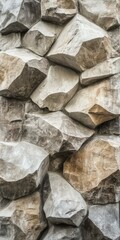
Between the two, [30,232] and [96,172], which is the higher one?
[96,172]

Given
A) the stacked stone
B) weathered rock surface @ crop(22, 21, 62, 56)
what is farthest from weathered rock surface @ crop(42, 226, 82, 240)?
weathered rock surface @ crop(22, 21, 62, 56)

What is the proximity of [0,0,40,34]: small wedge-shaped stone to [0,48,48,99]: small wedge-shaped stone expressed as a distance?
0.12 meters

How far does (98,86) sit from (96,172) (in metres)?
0.35

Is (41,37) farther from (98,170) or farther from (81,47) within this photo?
(98,170)

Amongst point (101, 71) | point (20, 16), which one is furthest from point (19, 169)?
point (20, 16)

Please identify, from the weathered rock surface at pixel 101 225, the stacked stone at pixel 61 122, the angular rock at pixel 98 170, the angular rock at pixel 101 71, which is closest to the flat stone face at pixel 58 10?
the stacked stone at pixel 61 122

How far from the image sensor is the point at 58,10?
1.41m

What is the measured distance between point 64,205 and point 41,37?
71 centimetres

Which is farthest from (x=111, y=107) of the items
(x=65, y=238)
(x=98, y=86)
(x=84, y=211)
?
(x=65, y=238)

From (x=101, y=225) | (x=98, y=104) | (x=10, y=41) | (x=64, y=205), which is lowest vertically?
(x=101, y=225)

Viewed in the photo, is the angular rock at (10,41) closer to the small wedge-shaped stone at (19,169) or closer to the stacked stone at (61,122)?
the stacked stone at (61,122)

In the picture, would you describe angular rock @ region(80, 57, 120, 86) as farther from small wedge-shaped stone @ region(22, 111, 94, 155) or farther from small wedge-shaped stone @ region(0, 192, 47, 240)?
small wedge-shaped stone @ region(0, 192, 47, 240)

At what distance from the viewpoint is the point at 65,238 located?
1233 mm

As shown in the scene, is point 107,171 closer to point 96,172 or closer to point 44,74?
point 96,172
